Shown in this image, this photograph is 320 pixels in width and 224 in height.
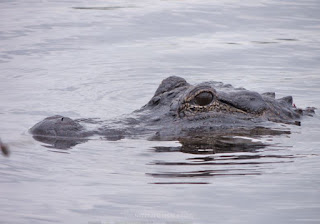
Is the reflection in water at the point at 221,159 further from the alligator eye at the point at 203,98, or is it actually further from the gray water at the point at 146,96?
the alligator eye at the point at 203,98

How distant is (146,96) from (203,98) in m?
3.05

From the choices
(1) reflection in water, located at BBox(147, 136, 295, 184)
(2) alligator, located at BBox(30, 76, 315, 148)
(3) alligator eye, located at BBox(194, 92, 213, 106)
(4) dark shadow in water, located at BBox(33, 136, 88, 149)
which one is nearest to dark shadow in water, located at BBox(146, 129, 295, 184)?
(1) reflection in water, located at BBox(147, 136, 295, 184)

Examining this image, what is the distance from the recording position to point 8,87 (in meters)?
11.8

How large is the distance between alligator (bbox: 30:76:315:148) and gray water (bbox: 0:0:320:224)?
263mm

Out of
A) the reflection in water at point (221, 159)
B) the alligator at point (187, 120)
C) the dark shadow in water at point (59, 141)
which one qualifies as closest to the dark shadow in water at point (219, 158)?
the reflection in water at point (221, 159)

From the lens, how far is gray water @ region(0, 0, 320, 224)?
5.87 meters

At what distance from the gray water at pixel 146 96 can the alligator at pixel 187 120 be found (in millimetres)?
263

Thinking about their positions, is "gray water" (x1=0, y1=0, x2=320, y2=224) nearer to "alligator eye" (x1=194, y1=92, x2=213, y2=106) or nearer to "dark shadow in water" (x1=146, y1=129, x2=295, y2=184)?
"dark shadow in water" (x1=146, y1=129, x2=295, y2=184)

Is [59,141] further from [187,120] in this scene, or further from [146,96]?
[146,96]

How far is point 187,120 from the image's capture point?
8.45 metres

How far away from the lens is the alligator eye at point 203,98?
27.9ft

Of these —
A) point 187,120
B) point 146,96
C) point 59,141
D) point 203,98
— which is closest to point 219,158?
point 187,120

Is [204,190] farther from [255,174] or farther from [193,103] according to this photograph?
[193,103]

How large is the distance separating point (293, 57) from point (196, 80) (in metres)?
2.87
